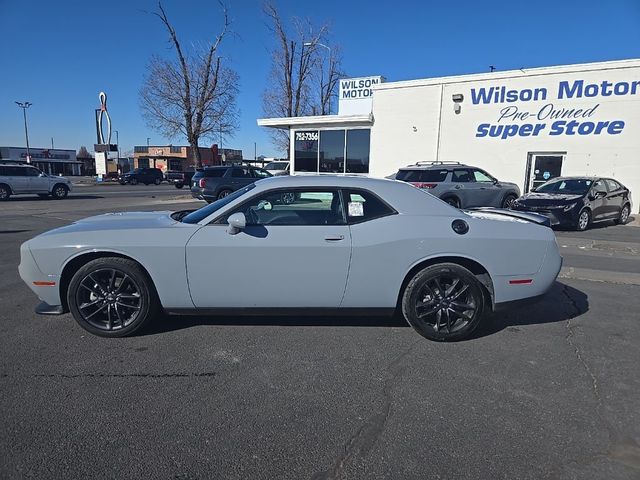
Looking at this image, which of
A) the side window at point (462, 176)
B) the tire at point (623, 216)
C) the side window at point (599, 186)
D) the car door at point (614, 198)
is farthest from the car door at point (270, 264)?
the tire at point (623, 216)

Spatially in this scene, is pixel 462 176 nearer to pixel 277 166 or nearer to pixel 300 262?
pixel 300 262

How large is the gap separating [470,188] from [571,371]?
1009 cm

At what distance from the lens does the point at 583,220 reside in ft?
36.9

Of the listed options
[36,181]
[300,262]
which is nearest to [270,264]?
[300,262]

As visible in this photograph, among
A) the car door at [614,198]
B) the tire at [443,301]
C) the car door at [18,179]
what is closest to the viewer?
the tire at [443,301]

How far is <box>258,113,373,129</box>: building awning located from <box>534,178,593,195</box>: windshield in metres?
9.12

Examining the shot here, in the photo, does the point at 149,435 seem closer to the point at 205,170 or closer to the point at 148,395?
the point at 148,395

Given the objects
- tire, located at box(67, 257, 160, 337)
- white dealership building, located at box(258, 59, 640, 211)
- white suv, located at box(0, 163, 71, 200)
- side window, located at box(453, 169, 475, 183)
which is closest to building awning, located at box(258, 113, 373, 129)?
white dealership building, located at box(258, 59, 640, 211)

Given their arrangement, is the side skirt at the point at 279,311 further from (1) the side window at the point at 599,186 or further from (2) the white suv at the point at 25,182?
(2) the white suv at the point at 25,182

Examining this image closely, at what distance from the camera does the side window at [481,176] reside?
1315cm

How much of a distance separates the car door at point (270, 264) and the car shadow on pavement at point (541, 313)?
1.56m

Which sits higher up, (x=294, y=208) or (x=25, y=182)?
(x=294, y=208)

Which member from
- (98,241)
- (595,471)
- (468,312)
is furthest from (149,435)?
(468,312)

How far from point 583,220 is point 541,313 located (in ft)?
26.6
